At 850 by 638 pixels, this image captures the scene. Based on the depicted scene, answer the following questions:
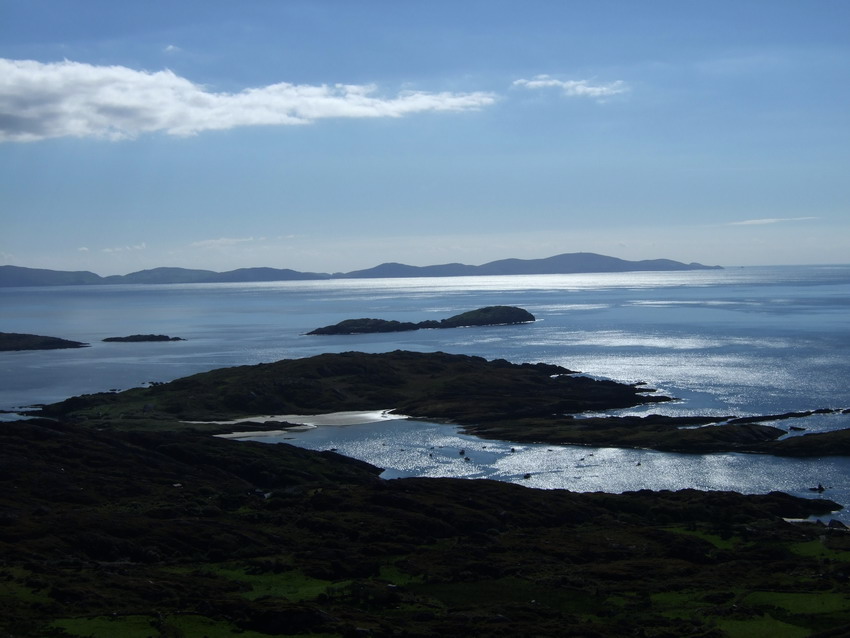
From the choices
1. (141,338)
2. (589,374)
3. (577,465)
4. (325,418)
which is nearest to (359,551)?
(577,465)

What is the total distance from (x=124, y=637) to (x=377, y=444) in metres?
48.6

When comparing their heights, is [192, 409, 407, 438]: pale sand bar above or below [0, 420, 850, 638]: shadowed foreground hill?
below

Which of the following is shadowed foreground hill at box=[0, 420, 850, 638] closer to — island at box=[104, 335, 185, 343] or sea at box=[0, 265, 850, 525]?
sea at box=[0, 265, 850, 525]

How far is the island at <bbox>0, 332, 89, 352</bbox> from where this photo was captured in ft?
543

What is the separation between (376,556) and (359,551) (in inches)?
30.3

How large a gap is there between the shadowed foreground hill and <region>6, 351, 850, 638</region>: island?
11 cm

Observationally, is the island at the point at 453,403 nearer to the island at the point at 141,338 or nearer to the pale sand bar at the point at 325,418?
the pale sand bar at the point at 325,418

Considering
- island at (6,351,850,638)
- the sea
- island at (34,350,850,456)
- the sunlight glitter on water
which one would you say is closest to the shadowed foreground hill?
island at (6,351,850,638)

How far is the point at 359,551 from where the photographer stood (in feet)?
122

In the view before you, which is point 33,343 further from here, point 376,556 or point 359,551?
point 376,556

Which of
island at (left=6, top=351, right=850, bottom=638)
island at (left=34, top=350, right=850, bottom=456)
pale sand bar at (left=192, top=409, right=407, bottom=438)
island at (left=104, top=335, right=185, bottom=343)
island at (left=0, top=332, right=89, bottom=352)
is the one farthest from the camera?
island at (left=104, top=335, right=185, bottom=343)

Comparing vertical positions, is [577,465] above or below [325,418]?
below

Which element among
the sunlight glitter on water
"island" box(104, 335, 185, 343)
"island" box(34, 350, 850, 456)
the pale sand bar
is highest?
"island" box(104, 335, 185, 343)

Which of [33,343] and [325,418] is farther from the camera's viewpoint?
[33,343]
